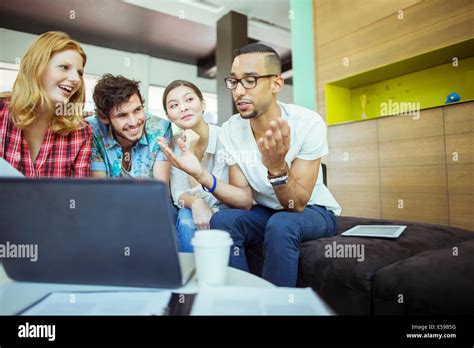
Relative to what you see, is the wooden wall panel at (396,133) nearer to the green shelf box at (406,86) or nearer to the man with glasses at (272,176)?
the green shelf box at (406,86)

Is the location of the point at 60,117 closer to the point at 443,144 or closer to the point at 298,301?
the point at 298,301

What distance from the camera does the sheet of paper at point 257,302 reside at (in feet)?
1.18

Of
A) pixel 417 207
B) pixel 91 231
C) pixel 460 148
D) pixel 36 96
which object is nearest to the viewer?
pixel 91 231

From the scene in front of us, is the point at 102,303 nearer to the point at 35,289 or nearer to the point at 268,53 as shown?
the point at 35,289

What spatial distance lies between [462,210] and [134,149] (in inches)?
40.9

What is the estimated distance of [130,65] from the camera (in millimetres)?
715

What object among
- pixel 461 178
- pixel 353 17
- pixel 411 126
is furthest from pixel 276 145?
pixel 353 17

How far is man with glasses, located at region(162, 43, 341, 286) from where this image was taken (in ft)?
2.27

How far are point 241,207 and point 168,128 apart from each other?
0.29 metres

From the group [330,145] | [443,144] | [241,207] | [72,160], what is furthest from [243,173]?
[330,145]

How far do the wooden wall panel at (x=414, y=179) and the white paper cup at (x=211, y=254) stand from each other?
3.63ft

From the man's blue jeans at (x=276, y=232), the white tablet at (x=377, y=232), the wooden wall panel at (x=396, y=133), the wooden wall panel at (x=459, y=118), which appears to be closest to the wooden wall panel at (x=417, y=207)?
the wooden wall panel at (x=396, y=133)

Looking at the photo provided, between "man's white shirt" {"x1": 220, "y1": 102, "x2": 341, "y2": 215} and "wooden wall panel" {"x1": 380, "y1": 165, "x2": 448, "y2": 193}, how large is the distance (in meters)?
0.61

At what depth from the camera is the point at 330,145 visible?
1.86 meters
